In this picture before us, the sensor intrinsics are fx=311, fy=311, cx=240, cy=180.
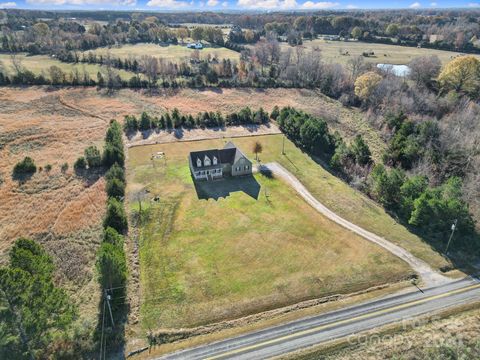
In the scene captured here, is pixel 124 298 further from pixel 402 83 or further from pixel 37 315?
pixel 402 83

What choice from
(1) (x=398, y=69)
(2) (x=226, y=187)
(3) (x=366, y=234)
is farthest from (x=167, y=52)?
(3) (x=366, y=234)

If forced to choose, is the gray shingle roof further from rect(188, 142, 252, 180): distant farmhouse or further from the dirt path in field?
the dirt path in field

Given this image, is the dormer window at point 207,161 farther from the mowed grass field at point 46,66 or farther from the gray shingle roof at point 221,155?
the mowed grass field at point 46,66

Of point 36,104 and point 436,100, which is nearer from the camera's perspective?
point 436,100

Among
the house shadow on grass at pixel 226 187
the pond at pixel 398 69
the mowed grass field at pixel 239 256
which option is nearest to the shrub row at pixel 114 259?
the mowed grass field at pixel 239 256

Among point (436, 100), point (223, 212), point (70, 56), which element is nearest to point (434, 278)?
point (223, 212)

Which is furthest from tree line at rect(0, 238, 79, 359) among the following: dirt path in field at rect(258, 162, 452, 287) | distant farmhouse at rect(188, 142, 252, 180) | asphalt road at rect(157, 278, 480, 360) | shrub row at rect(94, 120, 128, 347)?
dirt path in field at rect(258, 162, 452, 287)
